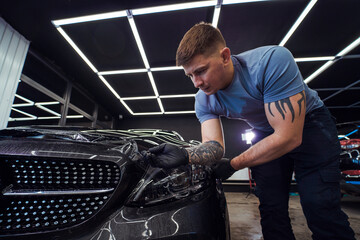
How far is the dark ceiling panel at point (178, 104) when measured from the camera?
571 cm

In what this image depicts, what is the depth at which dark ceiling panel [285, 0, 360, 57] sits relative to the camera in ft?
8.30

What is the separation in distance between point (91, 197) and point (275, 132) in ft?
3.12

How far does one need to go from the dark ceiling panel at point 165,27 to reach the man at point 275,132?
1916 mm

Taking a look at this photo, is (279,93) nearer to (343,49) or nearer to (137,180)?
(137,180)

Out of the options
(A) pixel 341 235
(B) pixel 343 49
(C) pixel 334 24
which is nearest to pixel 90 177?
(A) pixel 341 235

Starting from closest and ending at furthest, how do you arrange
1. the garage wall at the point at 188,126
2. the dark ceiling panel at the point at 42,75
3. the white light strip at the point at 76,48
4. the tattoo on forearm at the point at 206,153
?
the tattoo on forearm at the point at 206,153 < the white light strip at the point at 76,48 < the dark ceiling panel at the point at 42,75 < the garage wall at the point at 188,126

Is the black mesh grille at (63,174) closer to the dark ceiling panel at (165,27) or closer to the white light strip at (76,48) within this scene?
the dark ceiling panel at (165,27)

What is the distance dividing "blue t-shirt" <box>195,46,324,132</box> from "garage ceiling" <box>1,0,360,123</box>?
1.94m

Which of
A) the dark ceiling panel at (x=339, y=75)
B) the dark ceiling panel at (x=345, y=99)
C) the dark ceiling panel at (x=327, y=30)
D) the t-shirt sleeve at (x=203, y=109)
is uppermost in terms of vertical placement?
the dark ceiling panel at (x=327, y=30)

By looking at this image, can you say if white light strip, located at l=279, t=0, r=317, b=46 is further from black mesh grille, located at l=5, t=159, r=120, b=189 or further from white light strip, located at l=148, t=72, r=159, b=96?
black mesh grille, located at l=5, t=159, r=120, b=189

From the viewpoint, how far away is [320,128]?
3.41 ft

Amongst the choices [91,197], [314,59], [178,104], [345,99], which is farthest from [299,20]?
[345,99]

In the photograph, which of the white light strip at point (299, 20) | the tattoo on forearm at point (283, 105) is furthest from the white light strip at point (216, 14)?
the tattoo on forearm at point (283, 105)

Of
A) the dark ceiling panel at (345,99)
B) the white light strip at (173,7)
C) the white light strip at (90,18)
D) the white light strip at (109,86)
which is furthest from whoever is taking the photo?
the dark ceiling panel at (345,99)
